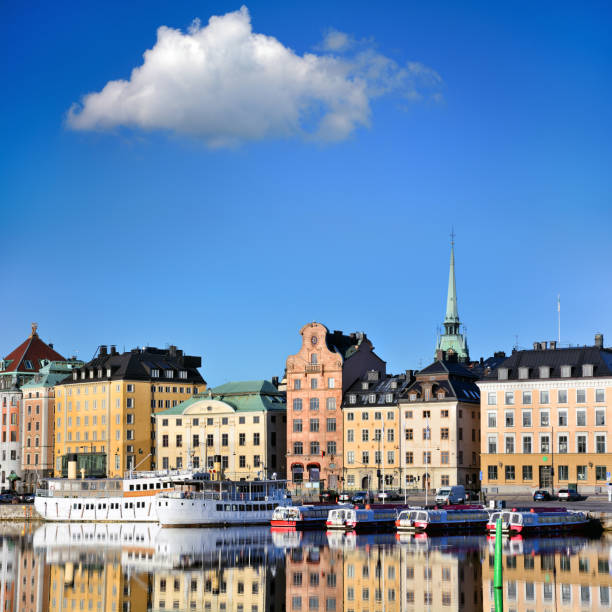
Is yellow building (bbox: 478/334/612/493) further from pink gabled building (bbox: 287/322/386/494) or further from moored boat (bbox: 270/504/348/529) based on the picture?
moored boat (bbox: 270/504/348/529)

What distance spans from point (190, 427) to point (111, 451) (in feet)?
47.0

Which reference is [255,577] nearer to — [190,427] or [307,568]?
[307,568]

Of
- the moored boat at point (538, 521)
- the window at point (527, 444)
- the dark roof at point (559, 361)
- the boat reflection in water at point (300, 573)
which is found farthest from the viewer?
the window at point (527, 444)

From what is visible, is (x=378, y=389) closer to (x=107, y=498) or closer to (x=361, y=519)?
(x=107, y=498)

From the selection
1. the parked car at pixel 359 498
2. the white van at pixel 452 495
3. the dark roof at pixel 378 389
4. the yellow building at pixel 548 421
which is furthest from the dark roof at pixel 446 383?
the parked car at pixel 359 498

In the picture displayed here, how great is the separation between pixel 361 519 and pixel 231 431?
59.6m

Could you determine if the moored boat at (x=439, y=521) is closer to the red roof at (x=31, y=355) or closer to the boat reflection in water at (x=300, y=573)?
the boat reflection in water at (x=300, y=573)

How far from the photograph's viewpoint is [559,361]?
433ft

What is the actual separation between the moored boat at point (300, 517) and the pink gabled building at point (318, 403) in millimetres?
37031

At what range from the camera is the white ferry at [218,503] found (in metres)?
111

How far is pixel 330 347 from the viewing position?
500 feet

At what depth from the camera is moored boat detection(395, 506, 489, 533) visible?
319 feet

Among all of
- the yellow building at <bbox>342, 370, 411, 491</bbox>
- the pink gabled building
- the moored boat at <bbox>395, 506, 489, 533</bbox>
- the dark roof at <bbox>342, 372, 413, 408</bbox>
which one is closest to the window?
Answer: the yellow building at <bbox>342, 370, 411, 491</bbox>

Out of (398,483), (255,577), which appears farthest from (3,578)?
(398,483)
